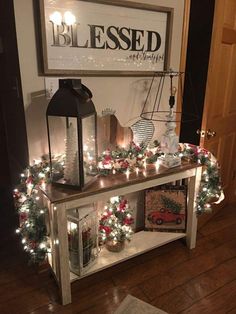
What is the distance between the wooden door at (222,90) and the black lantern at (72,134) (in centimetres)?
109

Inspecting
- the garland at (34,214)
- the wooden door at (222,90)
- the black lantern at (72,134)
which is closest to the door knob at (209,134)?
the wooden door at (222,90)

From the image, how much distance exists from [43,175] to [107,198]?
1.39 feet

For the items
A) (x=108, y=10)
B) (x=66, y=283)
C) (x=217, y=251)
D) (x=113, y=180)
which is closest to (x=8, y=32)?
(x=108, y=10)

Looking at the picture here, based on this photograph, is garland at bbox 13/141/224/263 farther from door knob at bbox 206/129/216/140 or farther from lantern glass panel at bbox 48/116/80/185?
door knob at bbox 206/129/216/140

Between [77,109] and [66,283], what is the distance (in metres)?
1.09

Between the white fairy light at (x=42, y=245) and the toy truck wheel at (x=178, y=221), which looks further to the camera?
the toy truck wheel at (x=178, y=221)

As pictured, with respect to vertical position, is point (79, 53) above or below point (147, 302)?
above

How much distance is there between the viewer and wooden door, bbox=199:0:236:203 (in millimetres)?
2080

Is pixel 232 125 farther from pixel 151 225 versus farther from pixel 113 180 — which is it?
pixel 113 180

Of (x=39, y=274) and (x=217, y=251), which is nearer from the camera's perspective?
(x=39, y=274)

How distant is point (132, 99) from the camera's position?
77.4 inches

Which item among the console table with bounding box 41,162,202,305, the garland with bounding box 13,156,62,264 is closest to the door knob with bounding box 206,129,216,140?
the console table with bounding box 41,162,202,305

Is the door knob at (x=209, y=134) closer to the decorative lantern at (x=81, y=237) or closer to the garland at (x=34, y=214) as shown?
the decorative lantern at (x=81, y=237)

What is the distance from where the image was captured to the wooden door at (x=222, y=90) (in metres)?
2.08
